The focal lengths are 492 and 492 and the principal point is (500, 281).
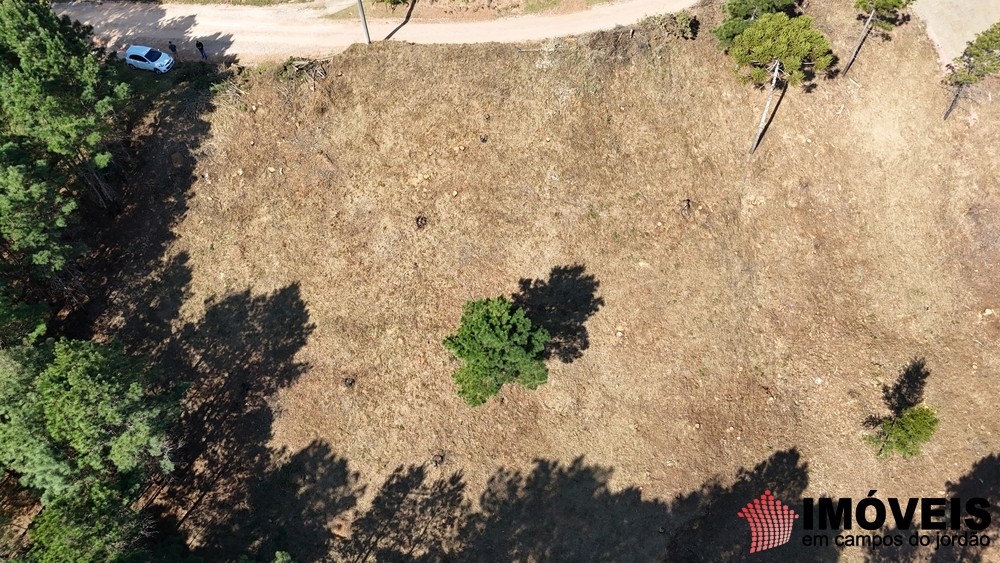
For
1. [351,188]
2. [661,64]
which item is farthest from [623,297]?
[351,188]

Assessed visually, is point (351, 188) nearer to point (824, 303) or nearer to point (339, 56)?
point (339, 56)

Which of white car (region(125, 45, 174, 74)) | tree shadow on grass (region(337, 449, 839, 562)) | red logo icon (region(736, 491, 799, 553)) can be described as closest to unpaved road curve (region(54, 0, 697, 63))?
white car (region(125, 45, 174, 74))

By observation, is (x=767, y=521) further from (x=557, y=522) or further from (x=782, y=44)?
(x=782, y=44)

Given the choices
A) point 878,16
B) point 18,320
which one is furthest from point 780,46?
point 18,320

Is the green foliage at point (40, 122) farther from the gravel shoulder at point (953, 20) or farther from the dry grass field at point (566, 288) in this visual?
the gravel shoulder at point (953, 20)

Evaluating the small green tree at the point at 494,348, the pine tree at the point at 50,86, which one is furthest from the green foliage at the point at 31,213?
the small green tree at the point at 494,348
